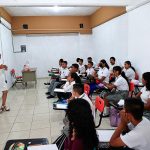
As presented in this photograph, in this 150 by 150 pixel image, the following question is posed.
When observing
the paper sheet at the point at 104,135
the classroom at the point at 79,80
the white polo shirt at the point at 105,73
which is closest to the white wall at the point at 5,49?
the classroom at the point at 79,80

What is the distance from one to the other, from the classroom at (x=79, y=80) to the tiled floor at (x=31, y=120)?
0.02 metres

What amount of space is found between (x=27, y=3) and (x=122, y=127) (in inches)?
168

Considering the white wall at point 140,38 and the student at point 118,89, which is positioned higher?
the white wall at point 140,38

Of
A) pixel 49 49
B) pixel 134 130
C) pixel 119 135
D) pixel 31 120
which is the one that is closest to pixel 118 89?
pixel 31 120

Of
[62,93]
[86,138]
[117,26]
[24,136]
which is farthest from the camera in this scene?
[117,26]

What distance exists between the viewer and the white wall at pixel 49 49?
1024cm

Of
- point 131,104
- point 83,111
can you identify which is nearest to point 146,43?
point 131,104

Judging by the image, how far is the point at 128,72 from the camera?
5.50 m

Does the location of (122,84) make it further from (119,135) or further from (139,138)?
(139,138)

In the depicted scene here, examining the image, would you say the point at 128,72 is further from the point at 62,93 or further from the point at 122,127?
the point at 122,127

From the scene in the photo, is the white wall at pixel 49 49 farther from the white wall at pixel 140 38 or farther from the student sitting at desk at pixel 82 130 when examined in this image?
the student sitting at desk at pixel 82 130

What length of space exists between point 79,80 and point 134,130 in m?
2.72

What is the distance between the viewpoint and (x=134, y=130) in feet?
5.82

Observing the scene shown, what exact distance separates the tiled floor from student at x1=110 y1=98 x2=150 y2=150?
69.5 inches
